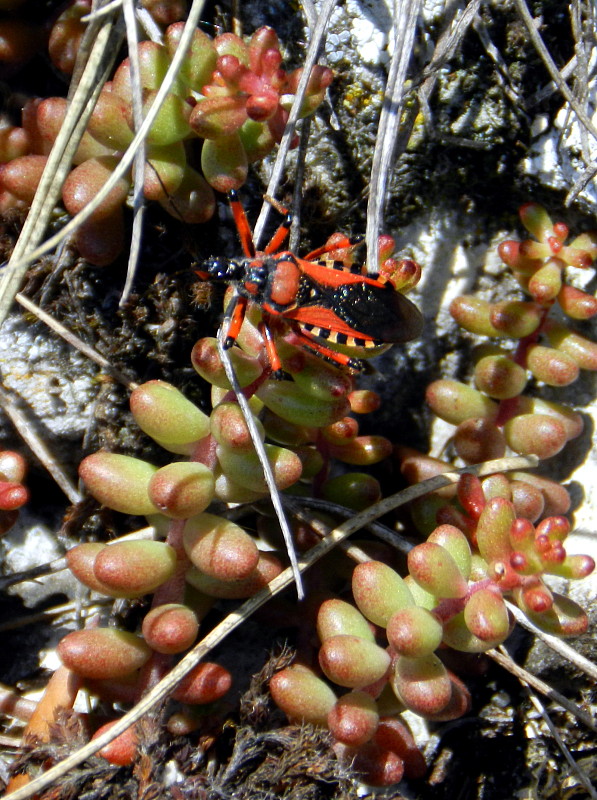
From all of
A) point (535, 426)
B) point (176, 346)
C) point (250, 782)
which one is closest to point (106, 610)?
point (250, 782)

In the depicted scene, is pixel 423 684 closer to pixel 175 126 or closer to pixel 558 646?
pixel 558 646

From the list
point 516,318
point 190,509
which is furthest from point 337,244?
point 190,509

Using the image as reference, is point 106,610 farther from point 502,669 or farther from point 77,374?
point 502,669

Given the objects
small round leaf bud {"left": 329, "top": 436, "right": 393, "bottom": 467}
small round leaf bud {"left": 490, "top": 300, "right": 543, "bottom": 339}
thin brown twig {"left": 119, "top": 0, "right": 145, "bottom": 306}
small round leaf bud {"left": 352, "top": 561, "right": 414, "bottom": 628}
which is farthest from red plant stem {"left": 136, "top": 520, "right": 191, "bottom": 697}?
small round leaf bud {"left": 490, "top": 300, "right": 543, "bottom": 339}

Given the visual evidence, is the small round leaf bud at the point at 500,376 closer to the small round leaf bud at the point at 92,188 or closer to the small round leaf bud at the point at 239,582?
the small round leaf bud at the point at 239,582

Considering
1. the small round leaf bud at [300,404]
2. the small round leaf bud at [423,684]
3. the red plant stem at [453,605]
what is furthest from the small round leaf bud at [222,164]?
the small round leaf bud at [423,684]
